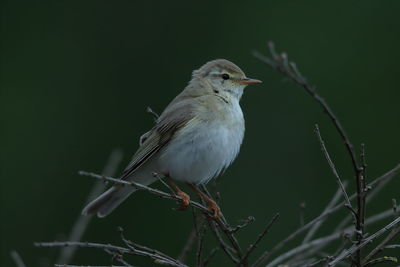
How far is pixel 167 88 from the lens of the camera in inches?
403

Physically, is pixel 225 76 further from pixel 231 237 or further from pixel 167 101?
pixel 167 101

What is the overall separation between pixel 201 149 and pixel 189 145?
82 millimetres

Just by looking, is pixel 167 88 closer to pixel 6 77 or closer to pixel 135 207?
pixel 135 207

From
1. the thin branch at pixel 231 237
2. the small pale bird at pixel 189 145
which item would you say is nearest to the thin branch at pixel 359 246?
the thin branch at pixel 231 237

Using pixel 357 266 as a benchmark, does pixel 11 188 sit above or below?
below

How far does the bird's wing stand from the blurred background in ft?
12.5

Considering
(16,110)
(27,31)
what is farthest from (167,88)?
(27,31)

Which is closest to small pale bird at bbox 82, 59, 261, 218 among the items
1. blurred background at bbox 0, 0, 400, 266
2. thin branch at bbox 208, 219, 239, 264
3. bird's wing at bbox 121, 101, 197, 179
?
bird's wing at bbox 121, 101, 197, 179

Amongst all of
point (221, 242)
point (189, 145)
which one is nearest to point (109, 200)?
point (189, 145)

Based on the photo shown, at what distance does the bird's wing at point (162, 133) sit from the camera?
189 inches

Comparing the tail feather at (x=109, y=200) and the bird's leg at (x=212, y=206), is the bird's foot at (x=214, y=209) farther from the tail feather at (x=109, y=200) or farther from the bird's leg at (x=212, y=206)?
the tail feather at (x=109, y=200)

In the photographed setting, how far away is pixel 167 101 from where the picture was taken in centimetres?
1002

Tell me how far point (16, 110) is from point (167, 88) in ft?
7.92

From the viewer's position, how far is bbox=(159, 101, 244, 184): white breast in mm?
4738
